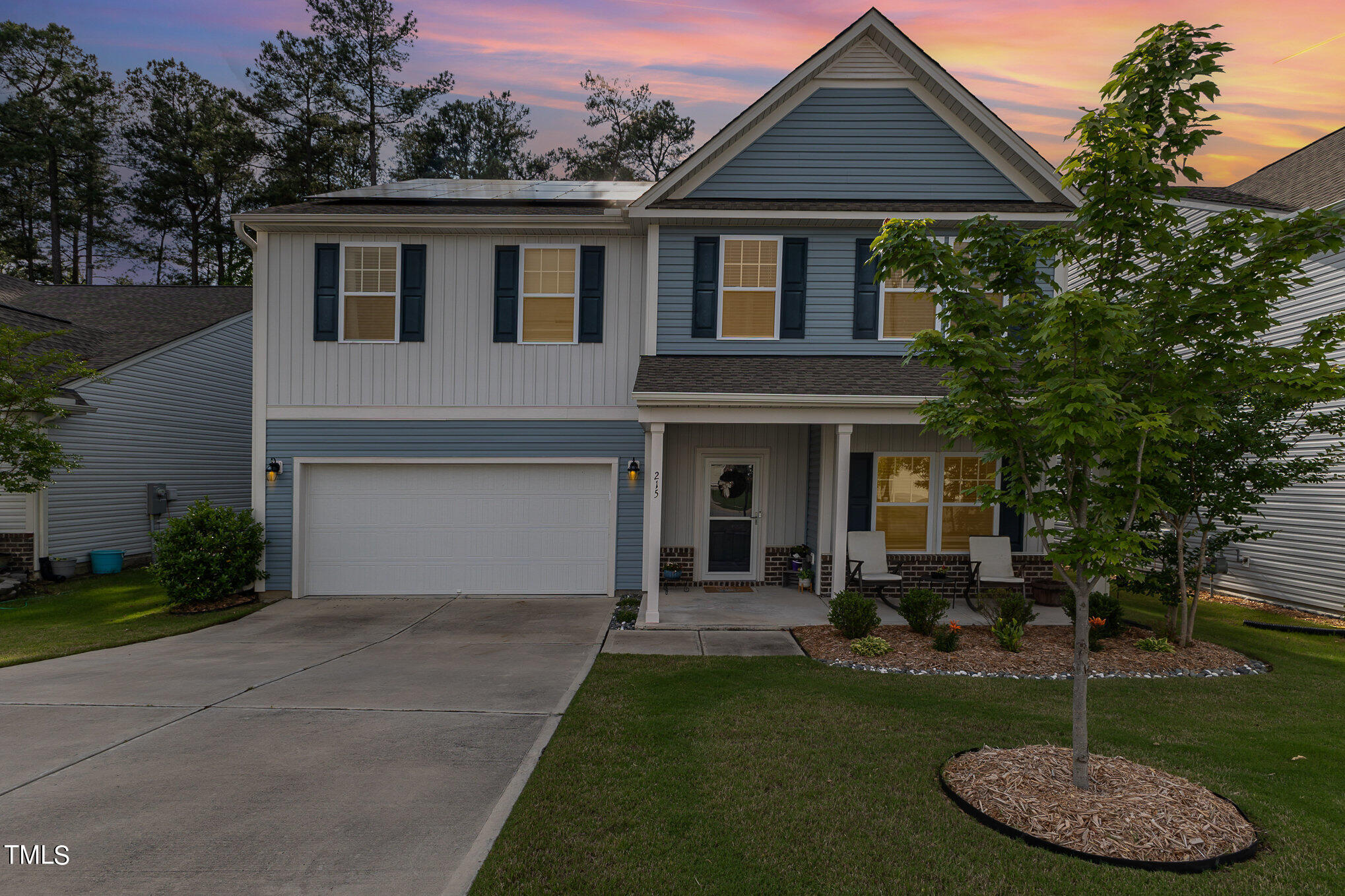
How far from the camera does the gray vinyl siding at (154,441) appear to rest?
12383 mm

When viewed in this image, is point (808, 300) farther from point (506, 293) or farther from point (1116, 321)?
point (1116, 321)

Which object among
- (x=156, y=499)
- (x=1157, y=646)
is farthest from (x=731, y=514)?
(x=156, y=499)

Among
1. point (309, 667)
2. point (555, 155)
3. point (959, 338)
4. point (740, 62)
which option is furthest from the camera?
point (555, 155)

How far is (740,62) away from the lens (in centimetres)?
1433

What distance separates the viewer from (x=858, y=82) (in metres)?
10.2

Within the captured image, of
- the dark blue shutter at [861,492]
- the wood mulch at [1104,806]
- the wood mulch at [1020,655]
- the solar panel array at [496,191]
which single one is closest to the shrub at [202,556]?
the solar panel array at [496,191]

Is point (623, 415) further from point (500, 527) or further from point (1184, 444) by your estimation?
point (1184, 444)

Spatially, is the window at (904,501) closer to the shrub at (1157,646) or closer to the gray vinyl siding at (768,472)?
the gray vinyl siding at (768,472)

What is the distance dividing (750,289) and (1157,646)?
678 centimetres

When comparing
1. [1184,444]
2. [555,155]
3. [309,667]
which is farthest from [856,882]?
[555,155]

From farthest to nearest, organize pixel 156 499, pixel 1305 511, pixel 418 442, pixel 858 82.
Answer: pixel 156 499 → pixel 418 442 → pixel 1305 511 → pixel 858 82

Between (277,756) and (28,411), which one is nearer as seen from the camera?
(277,756)

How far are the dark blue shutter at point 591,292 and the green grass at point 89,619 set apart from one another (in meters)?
6.37

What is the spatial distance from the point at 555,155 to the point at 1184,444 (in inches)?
1029
